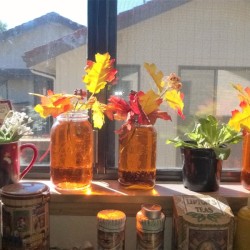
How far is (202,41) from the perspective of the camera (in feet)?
3.86

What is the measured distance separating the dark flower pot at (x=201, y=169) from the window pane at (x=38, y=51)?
0.40 meters

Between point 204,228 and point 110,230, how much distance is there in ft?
0.71

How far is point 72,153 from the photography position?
1.09m

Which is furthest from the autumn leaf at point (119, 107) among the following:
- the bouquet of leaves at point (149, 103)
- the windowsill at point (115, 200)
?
the windowsill at point (115, 200)

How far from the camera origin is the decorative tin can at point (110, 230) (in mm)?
901

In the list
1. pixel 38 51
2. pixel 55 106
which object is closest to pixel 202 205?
pixel 55 106

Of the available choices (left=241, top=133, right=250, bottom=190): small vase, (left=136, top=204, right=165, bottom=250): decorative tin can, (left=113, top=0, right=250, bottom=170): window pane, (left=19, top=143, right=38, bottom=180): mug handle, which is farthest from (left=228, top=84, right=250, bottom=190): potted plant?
(left=19, top=143, right=38, bottom=180): mug handle

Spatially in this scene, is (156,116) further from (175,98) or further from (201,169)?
(201,169)

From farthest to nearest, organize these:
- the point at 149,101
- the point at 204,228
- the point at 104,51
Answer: the point at 104,51, the point at 149,101, the point at 204,228

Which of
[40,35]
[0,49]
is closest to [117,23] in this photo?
[40,35]

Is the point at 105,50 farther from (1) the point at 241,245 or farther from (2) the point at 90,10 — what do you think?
(1) the point at 241,245

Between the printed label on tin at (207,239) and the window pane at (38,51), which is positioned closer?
the printed label on tin at (207,239)

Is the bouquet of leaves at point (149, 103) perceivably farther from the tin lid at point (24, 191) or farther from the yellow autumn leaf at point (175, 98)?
the tin lid at point (24, 191)

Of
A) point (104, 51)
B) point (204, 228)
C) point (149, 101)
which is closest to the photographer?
point (204, 228)
